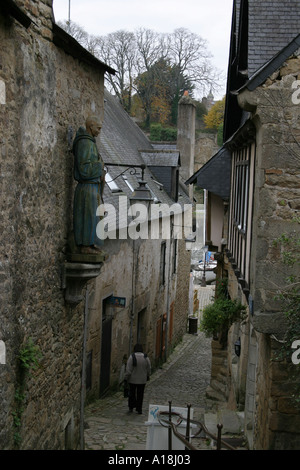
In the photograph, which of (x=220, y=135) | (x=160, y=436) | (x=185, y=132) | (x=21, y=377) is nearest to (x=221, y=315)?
(x=160, y=436)

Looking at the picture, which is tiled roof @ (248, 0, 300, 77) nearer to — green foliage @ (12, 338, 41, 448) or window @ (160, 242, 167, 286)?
green foliage @ (12, 338, 41, 448)

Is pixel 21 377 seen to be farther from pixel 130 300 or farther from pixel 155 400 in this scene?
pixel 130 300

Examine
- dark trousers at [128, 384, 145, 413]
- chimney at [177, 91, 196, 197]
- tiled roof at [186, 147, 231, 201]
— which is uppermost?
chimney at [177, 91, 196, 197]

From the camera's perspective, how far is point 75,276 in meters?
7.15

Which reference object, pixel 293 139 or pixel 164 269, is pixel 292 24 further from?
pixel 164 269

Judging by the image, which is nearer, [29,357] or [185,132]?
[29,357]

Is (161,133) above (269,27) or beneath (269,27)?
above

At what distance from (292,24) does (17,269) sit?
4747mm

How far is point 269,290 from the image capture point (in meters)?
6.86

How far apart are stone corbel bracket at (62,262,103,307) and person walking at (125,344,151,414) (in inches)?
143

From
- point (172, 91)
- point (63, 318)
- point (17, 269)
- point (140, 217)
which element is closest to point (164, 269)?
point (140, 217)

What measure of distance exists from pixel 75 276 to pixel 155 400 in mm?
6056

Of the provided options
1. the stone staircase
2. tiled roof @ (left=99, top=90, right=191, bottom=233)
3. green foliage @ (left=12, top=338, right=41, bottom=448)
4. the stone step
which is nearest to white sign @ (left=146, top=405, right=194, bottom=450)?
green foliage @ (left=12, top=338, right=41, bottom=448)

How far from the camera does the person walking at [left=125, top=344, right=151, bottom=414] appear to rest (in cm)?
1072
